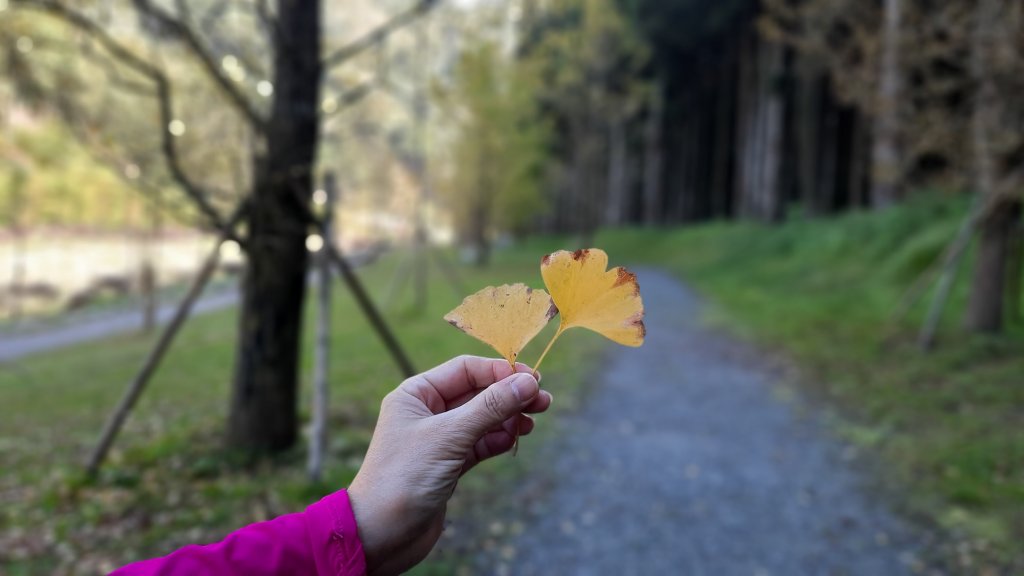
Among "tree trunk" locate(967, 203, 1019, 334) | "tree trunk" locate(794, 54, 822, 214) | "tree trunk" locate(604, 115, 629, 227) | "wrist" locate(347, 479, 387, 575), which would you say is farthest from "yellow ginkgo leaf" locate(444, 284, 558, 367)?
"tree trunk" locate(604, 115, 629, 227)

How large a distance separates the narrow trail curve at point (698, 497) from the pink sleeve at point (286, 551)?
3.02 m

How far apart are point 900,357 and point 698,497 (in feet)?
14.8

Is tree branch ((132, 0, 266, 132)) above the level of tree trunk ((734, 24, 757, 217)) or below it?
below

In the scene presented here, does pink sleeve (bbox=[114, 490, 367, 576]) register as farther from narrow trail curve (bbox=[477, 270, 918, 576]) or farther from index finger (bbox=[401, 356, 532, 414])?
narrow trail curve (bbox=[477, 270, 918, 576])

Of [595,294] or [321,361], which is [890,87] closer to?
[321,361]

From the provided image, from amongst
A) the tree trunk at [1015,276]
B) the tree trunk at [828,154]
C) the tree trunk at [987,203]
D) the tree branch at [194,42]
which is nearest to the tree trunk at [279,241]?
the tree branch at [194,42]

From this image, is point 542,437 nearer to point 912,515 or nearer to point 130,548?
point 912,515

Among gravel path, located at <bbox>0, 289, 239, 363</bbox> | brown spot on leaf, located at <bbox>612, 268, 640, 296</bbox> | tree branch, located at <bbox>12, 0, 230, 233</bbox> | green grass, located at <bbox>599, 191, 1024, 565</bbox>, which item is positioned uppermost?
tree branch, located at <bbox>12, 0, 230, 233</bbox>

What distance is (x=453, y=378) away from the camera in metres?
1.37

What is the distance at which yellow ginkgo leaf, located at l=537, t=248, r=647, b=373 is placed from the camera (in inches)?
41.9

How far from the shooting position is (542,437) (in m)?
6.20

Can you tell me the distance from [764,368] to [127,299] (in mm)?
22905

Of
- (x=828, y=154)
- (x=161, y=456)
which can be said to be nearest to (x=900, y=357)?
(x=161, y=456)

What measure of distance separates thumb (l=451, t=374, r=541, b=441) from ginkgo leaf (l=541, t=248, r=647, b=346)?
0.14 m
